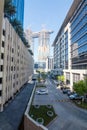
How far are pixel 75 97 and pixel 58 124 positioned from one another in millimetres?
21810

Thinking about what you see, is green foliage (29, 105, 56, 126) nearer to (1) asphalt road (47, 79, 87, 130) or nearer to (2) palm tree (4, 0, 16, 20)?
(1) asphalt road (47, 79, 87, 130)

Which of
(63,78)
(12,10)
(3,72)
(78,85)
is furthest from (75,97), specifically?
(63,78)

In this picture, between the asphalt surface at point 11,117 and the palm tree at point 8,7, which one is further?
the palm tree at point 8,7

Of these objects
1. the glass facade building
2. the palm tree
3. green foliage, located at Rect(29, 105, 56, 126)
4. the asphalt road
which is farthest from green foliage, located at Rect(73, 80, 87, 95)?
the palm tree

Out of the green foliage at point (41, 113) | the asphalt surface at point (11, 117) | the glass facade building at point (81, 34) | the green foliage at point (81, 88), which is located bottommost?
the asphalt surface at point (11, 117)

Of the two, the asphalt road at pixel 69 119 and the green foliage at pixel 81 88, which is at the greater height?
the green foliage at pixel 81 88

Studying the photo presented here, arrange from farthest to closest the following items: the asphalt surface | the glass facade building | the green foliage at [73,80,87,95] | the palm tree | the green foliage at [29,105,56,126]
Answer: the glass facade building, the palm tree, the green foliage at [73,80,87,95], the green foliage at [29,105,56,126], the asphalt surface

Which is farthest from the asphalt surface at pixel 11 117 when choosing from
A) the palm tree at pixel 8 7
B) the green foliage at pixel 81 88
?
the palm tree at pixel 8 7

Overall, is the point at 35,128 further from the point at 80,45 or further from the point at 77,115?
the point at 80,45

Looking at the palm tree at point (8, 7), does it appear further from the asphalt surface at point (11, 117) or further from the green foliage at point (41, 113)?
the green foliage at point (41, 113)

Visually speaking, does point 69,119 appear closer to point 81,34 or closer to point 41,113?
point 41,113

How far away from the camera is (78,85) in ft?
140

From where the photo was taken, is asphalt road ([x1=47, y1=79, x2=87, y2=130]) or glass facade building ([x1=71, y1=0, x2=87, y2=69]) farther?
glass facade building ([x1=71, y1=0, x2=87, y2=69])

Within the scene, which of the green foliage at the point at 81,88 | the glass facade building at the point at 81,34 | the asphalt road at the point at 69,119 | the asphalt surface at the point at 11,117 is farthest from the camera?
the glass facade building at the point at 81,34
